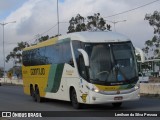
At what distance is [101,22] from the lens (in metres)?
67.4

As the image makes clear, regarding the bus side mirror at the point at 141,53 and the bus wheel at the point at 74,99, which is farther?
the bus wheel at the point at 74,99

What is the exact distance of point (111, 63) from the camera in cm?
1775

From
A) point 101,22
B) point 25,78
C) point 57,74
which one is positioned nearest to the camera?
point 57,74

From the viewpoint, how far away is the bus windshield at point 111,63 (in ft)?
57.7

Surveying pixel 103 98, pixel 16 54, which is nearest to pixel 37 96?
pixel 103 98

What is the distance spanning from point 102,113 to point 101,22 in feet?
168

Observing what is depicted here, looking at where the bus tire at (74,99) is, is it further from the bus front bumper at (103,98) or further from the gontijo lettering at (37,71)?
the gontijo lettering at (37,71)

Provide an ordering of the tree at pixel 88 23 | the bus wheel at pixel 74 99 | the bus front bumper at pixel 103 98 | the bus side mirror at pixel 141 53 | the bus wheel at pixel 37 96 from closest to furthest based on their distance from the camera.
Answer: the bus front bumper at pixel 103 98 → the bus side mirror at pixel 141 53 → the bus wheel at pixel 74 99 → the bus wheel at pixel 37 96 → the tree at pixel 88 23

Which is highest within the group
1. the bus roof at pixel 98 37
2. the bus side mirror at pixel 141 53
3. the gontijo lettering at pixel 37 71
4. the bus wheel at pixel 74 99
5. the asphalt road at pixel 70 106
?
the bus roof at pixel 98 37

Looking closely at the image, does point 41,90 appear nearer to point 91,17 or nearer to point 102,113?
point 102,113

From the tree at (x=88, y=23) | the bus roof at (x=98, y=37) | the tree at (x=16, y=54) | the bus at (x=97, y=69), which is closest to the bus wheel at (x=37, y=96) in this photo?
the bus at (x=97, y=69)

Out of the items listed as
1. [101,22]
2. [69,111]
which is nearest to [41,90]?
[69,111]

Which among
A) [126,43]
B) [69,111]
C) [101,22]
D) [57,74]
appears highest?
[101,22]

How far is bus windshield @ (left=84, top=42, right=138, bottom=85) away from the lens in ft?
57.7
